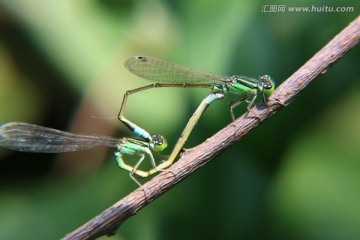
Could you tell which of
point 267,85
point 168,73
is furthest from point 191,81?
point 267,85

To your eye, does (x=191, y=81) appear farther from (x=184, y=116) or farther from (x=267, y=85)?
(x=267, y=85)

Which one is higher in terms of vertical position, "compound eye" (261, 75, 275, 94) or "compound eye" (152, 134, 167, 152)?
"compound eye" (261, 75, 275, 94)

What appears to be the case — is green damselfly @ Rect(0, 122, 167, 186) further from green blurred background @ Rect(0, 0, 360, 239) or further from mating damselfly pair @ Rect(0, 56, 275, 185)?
green blurred background @ Rect(0, 0, 360, 239)

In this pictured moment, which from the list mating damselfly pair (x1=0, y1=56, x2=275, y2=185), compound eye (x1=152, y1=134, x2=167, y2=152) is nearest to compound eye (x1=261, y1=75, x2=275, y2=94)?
mating damselfly pair (x1=0, y1=56, x2=275, y2=185)

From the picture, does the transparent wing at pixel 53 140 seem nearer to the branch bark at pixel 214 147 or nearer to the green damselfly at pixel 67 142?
the green damselfly at pixel 67 142

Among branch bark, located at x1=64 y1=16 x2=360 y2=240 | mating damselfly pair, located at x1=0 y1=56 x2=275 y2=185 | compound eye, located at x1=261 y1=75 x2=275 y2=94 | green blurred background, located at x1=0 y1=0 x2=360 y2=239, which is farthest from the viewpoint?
green blurred background, located at x1=0 y1=0 x2=360 y2=239

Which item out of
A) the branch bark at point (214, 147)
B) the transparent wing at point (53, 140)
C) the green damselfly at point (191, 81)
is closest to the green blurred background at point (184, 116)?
the green damselfly at point (191, 81)
